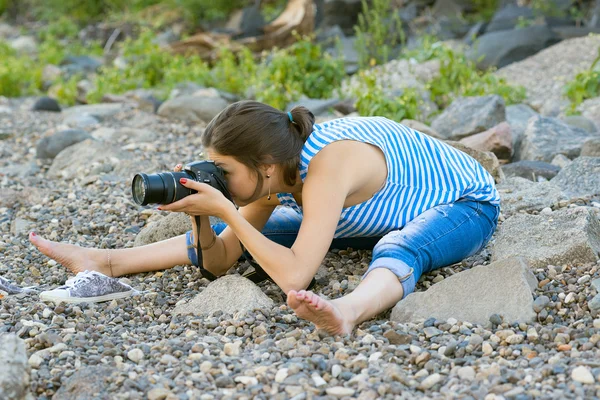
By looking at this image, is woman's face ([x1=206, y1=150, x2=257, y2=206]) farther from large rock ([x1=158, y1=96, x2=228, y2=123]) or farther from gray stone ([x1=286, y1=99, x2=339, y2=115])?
large rock ([x1=158, y1=96, x2=228, y2=123])

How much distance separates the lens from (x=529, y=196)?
3758 millimetres

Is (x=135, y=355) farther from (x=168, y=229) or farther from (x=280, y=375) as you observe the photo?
(x=168, y=229)

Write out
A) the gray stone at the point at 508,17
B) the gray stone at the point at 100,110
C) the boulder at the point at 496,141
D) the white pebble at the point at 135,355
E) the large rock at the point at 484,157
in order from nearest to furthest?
the white pebble at the point at 135,355
the large rock at the point at 484,157
the boulder at the point at 496,141
the gray stone at the point at 100,110
the gray stone at the point at 508,17

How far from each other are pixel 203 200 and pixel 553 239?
4.29 feet

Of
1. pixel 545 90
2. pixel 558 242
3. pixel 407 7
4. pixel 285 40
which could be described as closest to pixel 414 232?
pixel 558 242

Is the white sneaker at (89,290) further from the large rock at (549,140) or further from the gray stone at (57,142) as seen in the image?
the gray stone at (57,142)

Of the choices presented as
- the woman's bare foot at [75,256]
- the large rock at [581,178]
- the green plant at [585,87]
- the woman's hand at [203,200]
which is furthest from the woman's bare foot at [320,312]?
the green plant at [585,87]

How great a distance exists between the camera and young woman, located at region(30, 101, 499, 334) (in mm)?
2650

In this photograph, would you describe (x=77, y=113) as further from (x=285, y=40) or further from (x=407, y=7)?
(x=407, y=7)

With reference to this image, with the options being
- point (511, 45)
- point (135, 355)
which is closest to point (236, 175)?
point (135, 355)

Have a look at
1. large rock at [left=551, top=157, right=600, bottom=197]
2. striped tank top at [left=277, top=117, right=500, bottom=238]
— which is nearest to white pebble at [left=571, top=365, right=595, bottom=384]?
striped tank top at [left=277, top=117, right=500, bottom=238]

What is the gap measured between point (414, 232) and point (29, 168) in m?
3.30

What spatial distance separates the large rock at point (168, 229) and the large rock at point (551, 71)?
3.35 metres

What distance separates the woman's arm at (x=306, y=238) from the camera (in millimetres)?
2646
